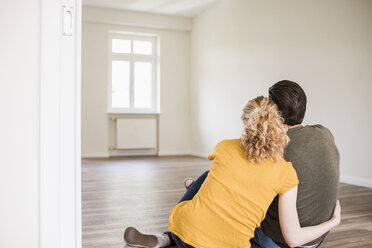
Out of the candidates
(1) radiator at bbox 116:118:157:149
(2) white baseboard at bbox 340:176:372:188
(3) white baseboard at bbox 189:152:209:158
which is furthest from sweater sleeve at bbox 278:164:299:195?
(1) radiator at bbox 116:118:157:149

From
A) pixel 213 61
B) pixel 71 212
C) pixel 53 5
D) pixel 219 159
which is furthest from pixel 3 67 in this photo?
pixel 213 61

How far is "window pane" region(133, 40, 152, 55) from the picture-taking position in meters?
7.23

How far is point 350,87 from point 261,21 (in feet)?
6.11

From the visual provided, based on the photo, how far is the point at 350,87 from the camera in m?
4.05

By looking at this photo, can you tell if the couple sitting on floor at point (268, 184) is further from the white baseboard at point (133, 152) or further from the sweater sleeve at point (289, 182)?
the white baseboard at point (133, 152)

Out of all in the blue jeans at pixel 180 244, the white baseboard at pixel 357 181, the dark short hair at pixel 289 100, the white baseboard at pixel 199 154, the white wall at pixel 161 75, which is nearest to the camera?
the dark short hair at pixel 289 100

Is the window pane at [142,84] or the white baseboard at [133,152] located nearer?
the white baseboard at [133,152]

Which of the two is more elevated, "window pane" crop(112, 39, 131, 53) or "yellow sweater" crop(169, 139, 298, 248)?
"window pane" crop(112, 39, 131, 53)

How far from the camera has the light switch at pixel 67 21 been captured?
975 millimetres

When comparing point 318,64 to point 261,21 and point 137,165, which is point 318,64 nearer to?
point 261,21

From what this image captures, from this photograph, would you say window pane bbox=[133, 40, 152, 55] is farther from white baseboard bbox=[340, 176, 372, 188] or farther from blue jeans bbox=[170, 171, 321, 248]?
blue jeans bbox=[170, 171, 321, 248]

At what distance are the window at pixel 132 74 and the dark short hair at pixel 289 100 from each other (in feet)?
19.1

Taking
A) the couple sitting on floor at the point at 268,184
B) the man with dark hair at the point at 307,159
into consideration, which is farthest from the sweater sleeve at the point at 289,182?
the man with dark hair at the point at 307,159

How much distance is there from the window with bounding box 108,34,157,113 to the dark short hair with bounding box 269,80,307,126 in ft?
19.1
